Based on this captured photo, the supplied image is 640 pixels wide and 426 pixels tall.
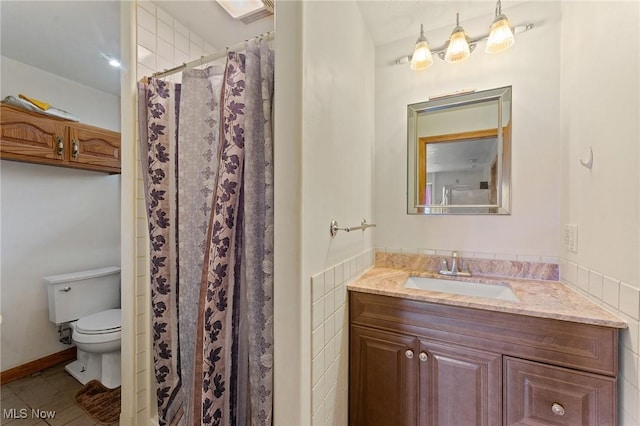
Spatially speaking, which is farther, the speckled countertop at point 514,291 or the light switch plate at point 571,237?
the light switch plate at point 571,237

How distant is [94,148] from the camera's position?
2043 mm

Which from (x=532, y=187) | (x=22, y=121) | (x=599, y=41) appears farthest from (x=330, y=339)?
(x=22, y=121)

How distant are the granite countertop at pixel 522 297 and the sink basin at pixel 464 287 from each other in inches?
1.0

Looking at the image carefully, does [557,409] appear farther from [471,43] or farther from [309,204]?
[471,43]

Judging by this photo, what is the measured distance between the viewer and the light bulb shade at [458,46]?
4.33ft

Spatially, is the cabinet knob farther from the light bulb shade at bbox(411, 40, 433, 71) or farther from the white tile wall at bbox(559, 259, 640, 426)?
the light bulb shade at bbox(411, 40, 433, 71)

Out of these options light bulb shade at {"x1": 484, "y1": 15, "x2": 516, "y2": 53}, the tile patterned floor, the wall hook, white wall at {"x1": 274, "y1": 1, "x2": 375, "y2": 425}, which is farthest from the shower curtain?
the wall hook

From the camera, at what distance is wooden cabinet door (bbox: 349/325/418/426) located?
3.61 feet

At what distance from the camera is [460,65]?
1.46 m

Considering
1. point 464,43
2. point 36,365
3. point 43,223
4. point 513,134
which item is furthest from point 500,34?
point 36,365

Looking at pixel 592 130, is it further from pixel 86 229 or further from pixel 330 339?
pixel 86 229

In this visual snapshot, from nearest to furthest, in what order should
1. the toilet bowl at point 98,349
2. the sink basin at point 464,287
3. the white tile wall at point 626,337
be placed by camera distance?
the white tile wall at point 626,337, the sink basin at point 464,287, the toilet bowl at point 98,349

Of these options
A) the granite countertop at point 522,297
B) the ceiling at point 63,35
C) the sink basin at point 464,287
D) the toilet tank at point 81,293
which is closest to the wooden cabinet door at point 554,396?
the granite countertop at point 522,297

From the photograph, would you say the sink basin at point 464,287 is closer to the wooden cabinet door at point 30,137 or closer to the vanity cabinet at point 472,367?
the vanity cabinet at point 472,367
